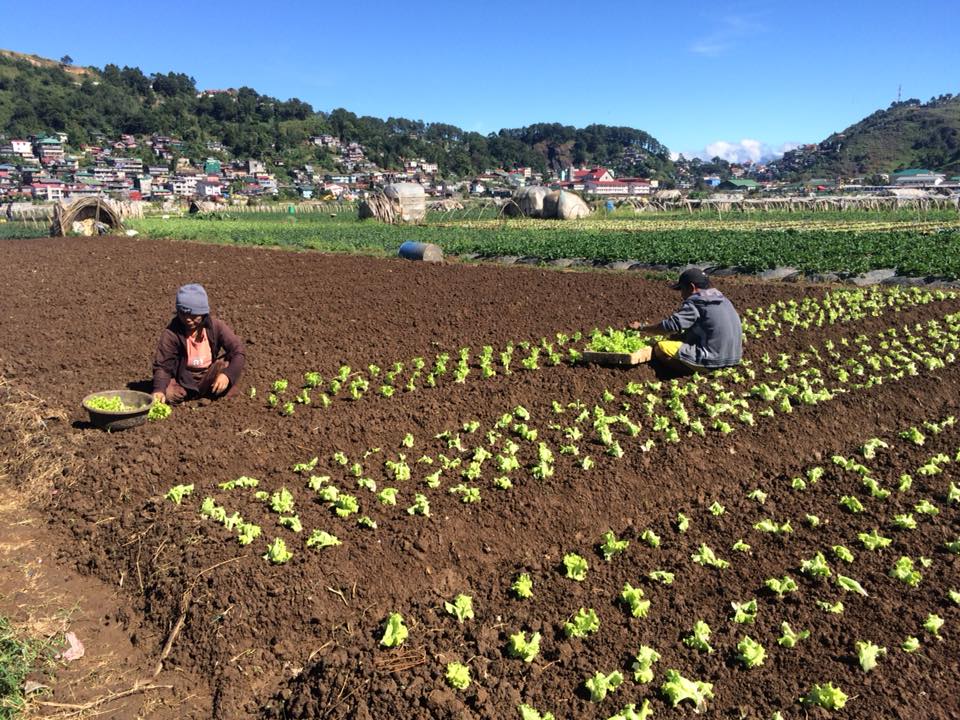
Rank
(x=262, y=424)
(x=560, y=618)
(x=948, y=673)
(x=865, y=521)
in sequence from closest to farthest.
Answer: (x=948, y=673)
(x=560, y=618)
(x=865, y=521)
(x=262, y=424)

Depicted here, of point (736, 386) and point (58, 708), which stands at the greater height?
point (736, 386)

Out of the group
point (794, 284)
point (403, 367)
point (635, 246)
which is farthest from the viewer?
point (635, 246)

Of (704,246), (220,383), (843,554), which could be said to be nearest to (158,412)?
(220,383)

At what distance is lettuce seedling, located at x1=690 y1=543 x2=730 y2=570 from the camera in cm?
454

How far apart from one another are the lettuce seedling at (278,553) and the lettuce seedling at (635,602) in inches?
85.4

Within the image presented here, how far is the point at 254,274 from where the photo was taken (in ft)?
58.2

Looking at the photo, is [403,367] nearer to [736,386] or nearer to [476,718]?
[736,386]

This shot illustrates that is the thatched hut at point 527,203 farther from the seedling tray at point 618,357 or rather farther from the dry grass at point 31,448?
the dry grass at point 31,448

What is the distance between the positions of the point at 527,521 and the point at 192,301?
4048 millimetres

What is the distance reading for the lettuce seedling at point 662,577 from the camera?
4.35 metres

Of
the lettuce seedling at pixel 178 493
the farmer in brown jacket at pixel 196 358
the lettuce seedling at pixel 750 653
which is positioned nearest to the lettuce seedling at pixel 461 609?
the lettuce seedling at pixel 750 653

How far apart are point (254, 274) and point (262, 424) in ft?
38.5

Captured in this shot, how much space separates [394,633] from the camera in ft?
12.4

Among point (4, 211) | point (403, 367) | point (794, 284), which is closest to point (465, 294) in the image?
point (403, 367)
